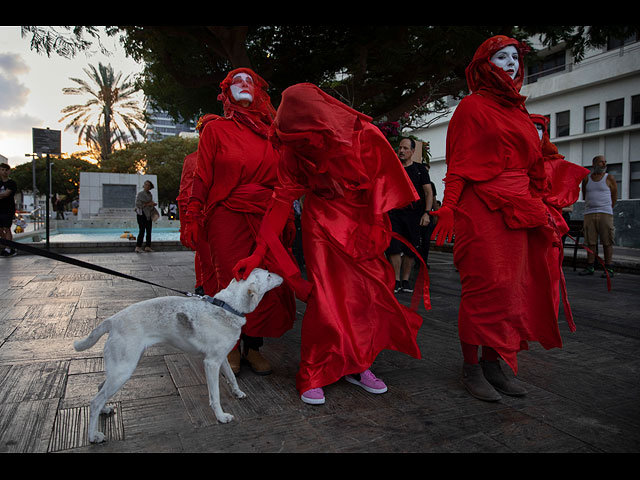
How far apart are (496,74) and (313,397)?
2.32 m

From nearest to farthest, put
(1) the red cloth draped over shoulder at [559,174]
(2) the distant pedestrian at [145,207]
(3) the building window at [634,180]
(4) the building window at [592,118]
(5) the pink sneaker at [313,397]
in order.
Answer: (5) the pink sneaker at [313,397] → (1) the red cloth draped over shoulder at [559,174] → (2) the distant pedestrian at [145,207] → (3) the building window at [634,180] → (4) the building window at [592,118]

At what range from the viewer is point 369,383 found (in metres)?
2.89

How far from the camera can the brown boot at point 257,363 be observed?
3232 millimetres

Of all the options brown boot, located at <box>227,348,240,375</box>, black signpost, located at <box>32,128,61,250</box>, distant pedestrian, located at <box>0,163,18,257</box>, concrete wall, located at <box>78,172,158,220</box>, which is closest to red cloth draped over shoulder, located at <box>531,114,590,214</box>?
brown boot, located at <box>227,348,240,375</box>

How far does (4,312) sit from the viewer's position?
16.6 ft

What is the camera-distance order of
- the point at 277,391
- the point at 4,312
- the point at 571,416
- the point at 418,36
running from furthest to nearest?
the point at 418,36, the point at 4,312, the point at 277,391, the point at 571,416

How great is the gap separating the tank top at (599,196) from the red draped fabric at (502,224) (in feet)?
20.6

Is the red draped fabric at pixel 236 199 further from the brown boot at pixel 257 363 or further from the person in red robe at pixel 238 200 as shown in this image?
the brown boot at pixel 257 363

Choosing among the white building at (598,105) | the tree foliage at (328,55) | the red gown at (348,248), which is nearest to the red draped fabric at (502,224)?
the red gown at (348,248)

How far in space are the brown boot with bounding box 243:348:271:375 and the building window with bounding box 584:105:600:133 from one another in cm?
2644

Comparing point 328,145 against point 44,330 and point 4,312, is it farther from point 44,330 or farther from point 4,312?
point 4,312

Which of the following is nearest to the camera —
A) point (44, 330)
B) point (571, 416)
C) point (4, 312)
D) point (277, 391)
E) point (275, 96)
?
point (571, 416)

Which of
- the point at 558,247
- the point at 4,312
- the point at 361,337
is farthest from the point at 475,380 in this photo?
the point at 4,312

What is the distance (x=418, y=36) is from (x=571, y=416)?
8494 mm
